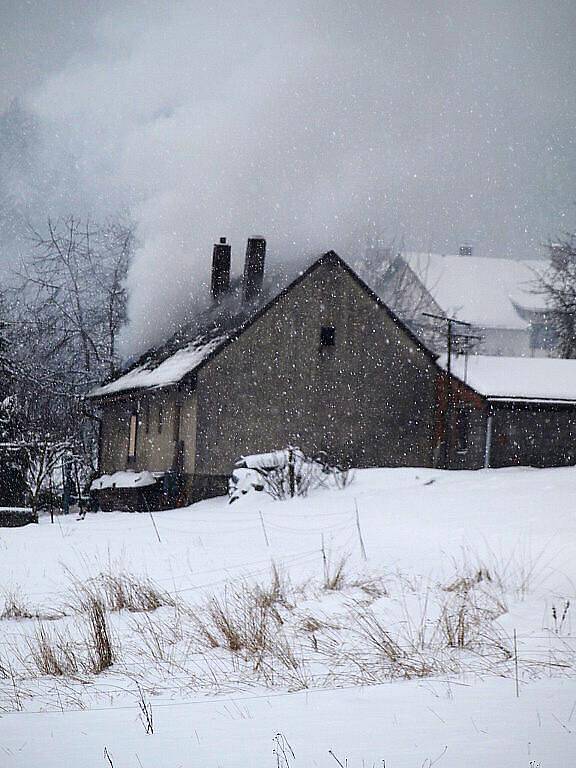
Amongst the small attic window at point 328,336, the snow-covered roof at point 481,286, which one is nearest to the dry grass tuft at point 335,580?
the small attic window at point 328,336

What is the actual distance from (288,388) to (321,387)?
1023 mm

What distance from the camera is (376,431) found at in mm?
27469

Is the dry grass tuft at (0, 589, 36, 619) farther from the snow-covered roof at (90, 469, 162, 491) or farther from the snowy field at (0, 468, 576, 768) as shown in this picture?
the snow-covered roof at (90, 469, 162, 491)

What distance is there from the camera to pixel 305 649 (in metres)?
7.54

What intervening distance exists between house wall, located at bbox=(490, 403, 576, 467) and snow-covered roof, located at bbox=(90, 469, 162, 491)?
10.1 metres

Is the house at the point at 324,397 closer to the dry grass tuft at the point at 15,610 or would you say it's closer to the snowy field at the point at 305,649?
the snowy field at the point at 305,649

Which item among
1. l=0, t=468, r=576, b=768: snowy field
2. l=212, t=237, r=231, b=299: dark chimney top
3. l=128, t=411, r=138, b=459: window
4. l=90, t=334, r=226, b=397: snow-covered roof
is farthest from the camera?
l=212, t=237, r=231, b=299: dark chimney top

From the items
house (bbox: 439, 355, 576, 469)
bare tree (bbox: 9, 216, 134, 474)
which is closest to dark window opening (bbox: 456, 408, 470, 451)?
house (bbox: 439, 355, 576, 469)

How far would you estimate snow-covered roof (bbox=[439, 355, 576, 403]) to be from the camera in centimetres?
2777

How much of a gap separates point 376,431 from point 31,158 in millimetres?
27876

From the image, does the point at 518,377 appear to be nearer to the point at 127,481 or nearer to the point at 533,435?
the point at 533,435

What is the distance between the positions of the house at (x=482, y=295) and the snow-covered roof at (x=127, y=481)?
889 inches

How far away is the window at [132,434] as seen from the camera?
31375 millimetres

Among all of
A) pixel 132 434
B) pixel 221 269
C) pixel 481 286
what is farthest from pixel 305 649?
pixel 481 286
